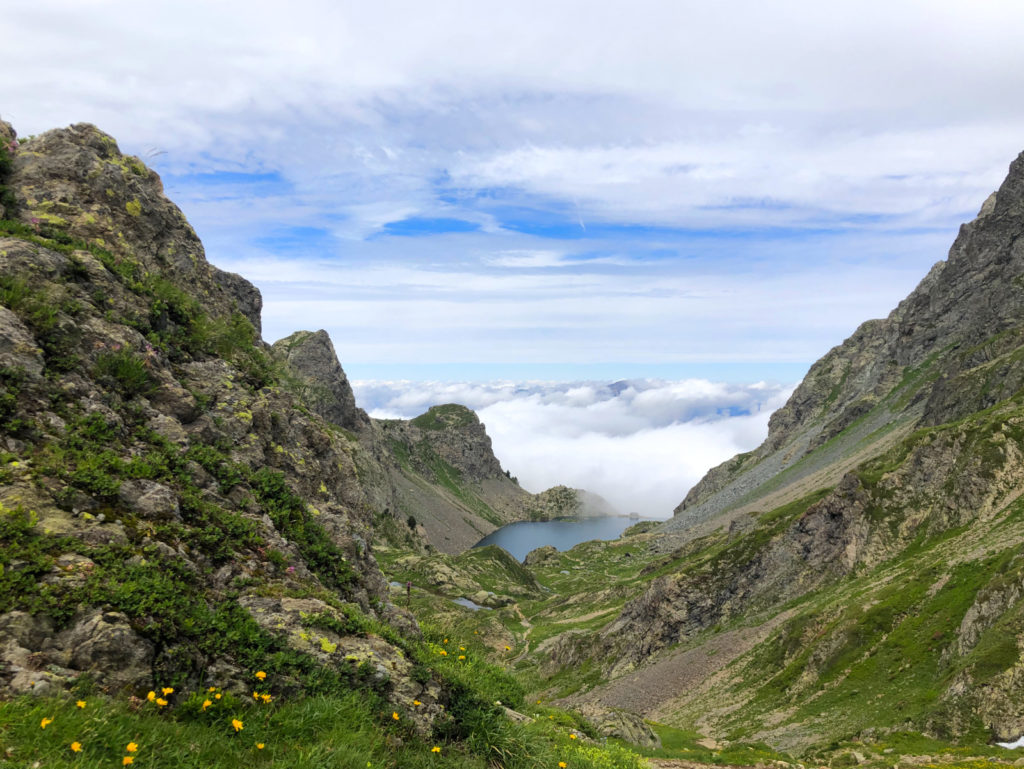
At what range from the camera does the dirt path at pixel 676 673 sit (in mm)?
53969

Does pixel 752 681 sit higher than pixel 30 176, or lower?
lower

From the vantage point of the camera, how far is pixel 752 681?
157 ft

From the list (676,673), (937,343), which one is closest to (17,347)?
(676,673)

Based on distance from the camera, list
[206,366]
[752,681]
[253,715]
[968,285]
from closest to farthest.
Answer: [253,715] < [206,366] < [752,681] < [968,285]

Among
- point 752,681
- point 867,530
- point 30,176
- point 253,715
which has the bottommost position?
point 752,681

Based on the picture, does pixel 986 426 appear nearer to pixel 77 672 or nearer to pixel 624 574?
pixel 77 672

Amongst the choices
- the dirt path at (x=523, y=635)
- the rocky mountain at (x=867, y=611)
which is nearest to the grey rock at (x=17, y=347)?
the rocky mountain at (x=867, y=611)

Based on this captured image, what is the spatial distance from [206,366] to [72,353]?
4851mm

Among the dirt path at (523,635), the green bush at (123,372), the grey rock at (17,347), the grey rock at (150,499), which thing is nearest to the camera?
the grey rock at (150,499)

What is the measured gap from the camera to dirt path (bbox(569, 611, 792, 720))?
5397cm

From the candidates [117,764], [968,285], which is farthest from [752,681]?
[968,285]

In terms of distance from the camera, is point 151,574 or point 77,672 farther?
point 151,574

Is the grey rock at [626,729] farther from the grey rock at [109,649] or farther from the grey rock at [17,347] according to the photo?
the grey rock at [17,347]

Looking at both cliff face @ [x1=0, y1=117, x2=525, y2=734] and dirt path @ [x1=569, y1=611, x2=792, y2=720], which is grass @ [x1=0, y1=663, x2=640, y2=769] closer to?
cliff face @ [x1=0, y1=117, x2=525, y2=734]
